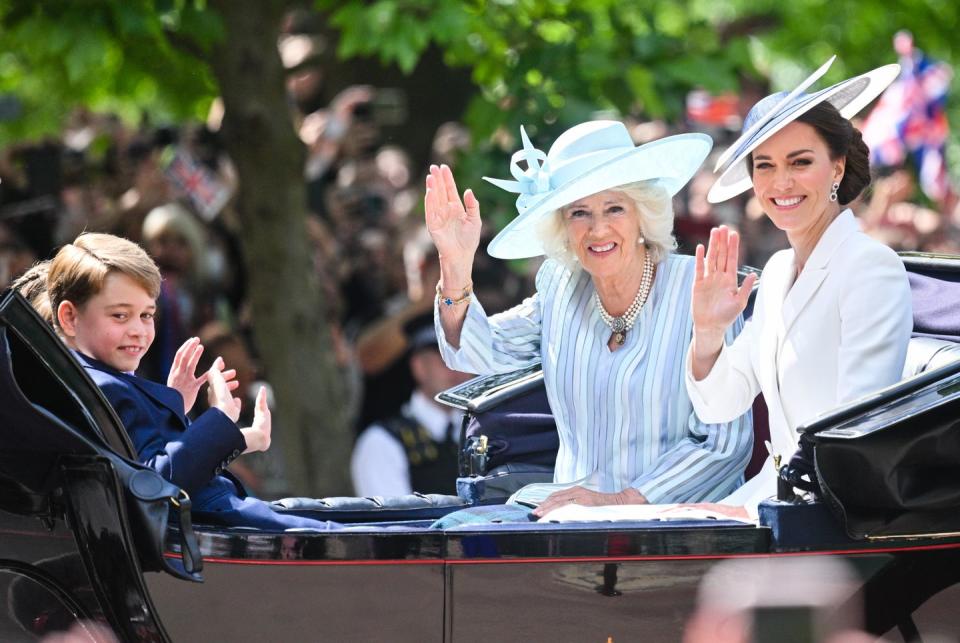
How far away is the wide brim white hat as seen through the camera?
3.36 meters

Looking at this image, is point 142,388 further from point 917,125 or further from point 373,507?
point 917,125

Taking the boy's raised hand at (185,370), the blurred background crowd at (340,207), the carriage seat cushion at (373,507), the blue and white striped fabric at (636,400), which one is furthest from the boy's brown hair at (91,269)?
the blurred background crowd at (340,207)

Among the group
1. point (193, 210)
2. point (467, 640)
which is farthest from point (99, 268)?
point (193, 210)

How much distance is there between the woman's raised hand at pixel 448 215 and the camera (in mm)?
3740

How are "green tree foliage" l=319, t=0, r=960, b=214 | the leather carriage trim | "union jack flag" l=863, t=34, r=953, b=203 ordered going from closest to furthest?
the leather carriage trim → "green tree foliage" l=319, t=0, r=960, b=214 → "union jack flag" l=863, t=34, r=953, b=203

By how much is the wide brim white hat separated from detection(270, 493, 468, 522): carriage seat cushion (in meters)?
1.07

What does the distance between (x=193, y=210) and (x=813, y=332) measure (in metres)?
4.89

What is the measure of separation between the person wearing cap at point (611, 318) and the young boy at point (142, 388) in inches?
25.2

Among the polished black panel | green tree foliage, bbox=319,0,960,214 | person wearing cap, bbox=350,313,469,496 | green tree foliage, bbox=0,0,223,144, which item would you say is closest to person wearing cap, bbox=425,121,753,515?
A: the polished black panel

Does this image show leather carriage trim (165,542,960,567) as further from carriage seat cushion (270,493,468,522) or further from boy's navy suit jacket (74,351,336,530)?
carriage seat cushion (270,493,468,522)

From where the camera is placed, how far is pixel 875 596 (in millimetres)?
3082

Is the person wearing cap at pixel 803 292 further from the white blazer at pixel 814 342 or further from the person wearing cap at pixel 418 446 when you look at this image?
the person wearing cap at pixel 418 446

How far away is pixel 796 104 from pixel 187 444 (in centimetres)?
152

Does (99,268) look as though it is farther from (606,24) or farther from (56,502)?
(606,24)
